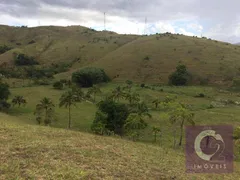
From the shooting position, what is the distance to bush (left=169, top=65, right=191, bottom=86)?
92.1 m

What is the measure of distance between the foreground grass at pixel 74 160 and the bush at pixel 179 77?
7455cm

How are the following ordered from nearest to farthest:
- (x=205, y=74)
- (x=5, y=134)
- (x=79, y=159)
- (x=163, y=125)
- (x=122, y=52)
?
(x=79, y=159) < (x=5, y=134) < (x=163, y=125) < (x=205, y=74) < (x=122, y=52)

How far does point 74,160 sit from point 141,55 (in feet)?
348

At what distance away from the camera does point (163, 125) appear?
49.7 m

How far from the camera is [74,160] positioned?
48.1ft

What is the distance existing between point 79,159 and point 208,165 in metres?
9.54

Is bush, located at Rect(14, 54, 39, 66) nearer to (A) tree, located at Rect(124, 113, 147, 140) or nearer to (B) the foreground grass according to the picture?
(A) tree, located at Rect(124, 113, 147, 140)

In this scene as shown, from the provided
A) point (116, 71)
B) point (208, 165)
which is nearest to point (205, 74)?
point (116, 71)

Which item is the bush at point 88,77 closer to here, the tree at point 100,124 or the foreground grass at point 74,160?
the tree at point 100,124

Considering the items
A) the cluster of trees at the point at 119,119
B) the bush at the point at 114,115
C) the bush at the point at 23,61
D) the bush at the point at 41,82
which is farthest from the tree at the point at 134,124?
the bush at the point at 23,61

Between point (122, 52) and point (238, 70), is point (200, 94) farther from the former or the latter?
point (122, 52)

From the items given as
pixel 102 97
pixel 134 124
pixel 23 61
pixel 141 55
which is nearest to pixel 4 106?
pixel 102 97

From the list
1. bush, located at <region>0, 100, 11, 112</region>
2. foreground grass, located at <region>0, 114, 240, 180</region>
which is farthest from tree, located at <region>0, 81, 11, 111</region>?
foreground grass, located at <region>0, 114, 240, 180</region>

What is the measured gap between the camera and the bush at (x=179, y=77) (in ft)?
302
